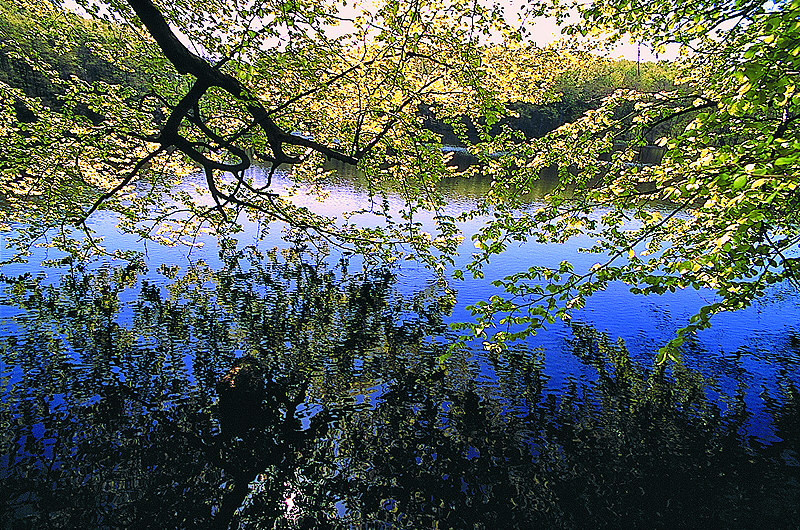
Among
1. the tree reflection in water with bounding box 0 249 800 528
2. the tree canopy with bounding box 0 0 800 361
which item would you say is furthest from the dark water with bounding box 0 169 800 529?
the tree canopy with bounding box 0 0 800 361

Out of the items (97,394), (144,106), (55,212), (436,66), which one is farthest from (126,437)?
(436,66)

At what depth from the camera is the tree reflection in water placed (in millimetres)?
9492

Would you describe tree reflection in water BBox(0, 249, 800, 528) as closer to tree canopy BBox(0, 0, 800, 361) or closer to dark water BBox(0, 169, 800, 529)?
dark water BBox(0, 169, 800, 529)

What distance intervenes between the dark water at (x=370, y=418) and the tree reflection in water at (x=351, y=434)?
6 cm

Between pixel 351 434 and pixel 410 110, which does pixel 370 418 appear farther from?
pixel 410 110

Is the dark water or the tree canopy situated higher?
the tree canopy

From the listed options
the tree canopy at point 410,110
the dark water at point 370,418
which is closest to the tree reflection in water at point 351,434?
the dark water at point 370,418

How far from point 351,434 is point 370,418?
2.96 feet

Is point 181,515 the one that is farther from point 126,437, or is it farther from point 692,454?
point 692,454

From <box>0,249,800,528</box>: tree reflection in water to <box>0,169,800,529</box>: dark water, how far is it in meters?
0.06

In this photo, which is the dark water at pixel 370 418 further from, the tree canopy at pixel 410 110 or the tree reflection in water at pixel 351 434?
the tree canopy at pixel 410 110

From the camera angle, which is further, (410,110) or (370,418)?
(410,110)

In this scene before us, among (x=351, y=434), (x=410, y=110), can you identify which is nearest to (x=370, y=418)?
(x=351, y=434)

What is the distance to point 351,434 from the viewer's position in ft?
39.2
